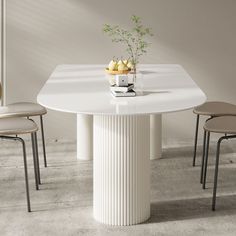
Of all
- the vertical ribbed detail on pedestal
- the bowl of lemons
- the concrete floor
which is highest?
the bowl of lemons

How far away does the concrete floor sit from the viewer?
3775mm

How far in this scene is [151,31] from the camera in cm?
577

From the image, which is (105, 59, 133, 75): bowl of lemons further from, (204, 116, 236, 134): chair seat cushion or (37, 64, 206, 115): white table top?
(204, 116, 236, 134): chair seat cushion

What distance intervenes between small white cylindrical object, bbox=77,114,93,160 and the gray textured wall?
2.64 ft

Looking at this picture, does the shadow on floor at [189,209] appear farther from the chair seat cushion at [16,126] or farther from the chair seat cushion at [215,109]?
the chair seat cushion at [16,126]

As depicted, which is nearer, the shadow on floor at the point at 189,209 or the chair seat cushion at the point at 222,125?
the shadow on floor at the point at 189,209

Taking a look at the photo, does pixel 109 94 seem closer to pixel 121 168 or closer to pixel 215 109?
pixel 121 168

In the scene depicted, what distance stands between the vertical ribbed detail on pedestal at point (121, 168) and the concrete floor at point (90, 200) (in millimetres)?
98

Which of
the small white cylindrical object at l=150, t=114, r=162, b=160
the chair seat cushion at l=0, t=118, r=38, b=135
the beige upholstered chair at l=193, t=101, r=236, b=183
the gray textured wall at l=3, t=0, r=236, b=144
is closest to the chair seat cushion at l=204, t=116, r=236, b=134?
the beige upholstered chair at l=193, t=101, r=236, b=183

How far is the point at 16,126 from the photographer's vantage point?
416cm

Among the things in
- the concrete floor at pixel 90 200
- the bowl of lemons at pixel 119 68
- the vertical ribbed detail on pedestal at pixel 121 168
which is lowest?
the concrete floor at pixel 90 200

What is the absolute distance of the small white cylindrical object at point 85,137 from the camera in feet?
17.0

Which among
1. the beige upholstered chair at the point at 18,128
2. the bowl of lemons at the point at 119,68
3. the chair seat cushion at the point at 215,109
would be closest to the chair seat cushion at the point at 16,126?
the beige upholstered chair at the point at 18,128

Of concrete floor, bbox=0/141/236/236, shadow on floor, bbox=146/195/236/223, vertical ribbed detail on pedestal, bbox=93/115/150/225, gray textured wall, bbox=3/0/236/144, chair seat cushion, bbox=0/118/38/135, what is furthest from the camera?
gray textured wall, bbox=3/0/236/144
